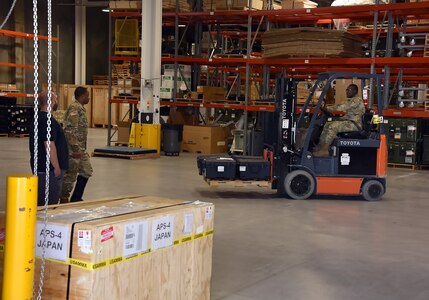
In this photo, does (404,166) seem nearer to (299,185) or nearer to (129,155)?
(299,185)

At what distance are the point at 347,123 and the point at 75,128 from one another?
5.02m

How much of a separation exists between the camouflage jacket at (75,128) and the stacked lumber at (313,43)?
7748 millimetres

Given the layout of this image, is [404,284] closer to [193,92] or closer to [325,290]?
[325,290]

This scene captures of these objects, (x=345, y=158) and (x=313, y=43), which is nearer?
(x=345, y=158)

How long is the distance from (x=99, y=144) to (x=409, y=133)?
32.8 ft

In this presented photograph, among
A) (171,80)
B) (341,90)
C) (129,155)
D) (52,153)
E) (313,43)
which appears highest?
(313,43)

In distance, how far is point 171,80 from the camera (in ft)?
61.9

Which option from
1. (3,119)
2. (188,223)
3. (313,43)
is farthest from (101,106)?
(188,223)

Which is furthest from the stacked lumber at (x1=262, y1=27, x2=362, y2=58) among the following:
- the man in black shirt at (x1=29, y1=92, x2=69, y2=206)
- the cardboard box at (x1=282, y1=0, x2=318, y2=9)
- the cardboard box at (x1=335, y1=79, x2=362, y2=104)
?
the man in black shirt at (x1=29, y1=92, x2=69, y2=206)

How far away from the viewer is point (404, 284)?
19.6 ft

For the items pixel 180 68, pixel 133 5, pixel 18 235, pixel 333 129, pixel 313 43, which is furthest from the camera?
pixel 180 68

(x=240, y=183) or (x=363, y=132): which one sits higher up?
(x=363, y=132)

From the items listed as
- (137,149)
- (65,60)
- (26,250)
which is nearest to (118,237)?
(26,250)

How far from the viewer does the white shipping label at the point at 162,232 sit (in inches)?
159
